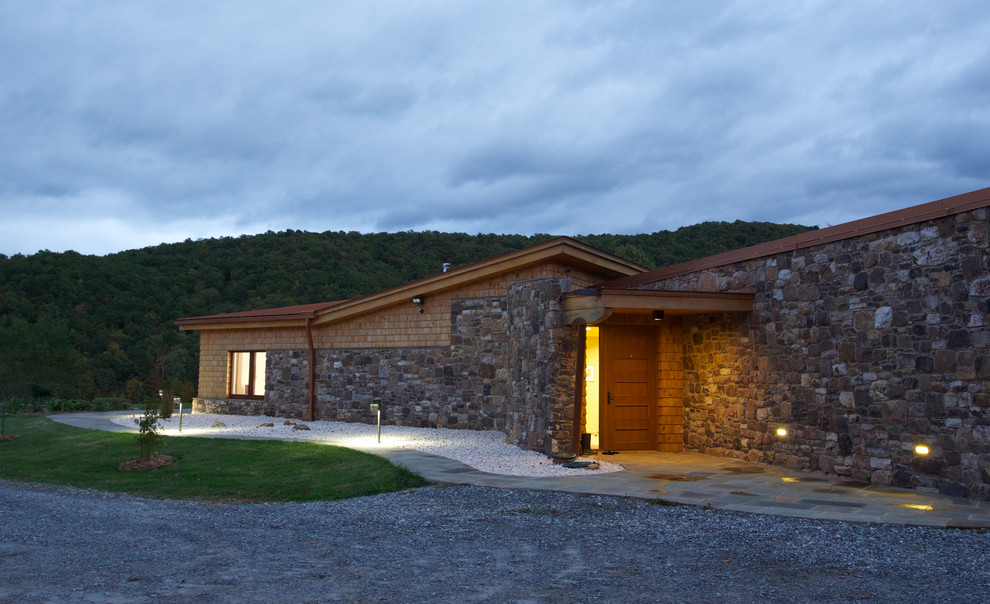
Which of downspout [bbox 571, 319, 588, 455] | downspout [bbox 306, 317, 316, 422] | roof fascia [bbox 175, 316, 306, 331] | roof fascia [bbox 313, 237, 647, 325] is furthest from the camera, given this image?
roof fascia [bbox 175, 316, 306, 331]

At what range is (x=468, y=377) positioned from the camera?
1495 centimetres

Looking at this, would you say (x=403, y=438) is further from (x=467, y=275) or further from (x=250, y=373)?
(x=250, y=373)

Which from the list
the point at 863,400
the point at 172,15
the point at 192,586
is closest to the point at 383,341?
the point at 172,15

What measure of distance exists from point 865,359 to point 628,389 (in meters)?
3.90

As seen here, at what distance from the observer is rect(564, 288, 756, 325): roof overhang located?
9.46 meters

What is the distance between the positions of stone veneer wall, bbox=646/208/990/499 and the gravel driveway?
220cm

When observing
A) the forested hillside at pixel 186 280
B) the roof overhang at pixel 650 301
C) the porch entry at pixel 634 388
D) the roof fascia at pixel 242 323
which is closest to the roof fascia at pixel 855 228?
the roof overhang at pixel 650 301

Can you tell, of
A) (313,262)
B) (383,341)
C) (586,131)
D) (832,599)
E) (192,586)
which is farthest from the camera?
(313,262)

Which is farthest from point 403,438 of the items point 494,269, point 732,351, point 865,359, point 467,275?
point 865,359

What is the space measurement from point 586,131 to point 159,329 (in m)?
23.9

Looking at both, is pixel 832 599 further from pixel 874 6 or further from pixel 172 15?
pixel 172 15

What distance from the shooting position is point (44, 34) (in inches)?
674

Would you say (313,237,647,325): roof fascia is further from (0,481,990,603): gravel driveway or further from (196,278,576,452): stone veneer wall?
(0,481,990,603): gravel driveway

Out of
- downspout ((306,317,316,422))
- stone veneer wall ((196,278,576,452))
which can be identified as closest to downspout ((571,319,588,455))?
stone veneer wall ((196,278,576,452))
